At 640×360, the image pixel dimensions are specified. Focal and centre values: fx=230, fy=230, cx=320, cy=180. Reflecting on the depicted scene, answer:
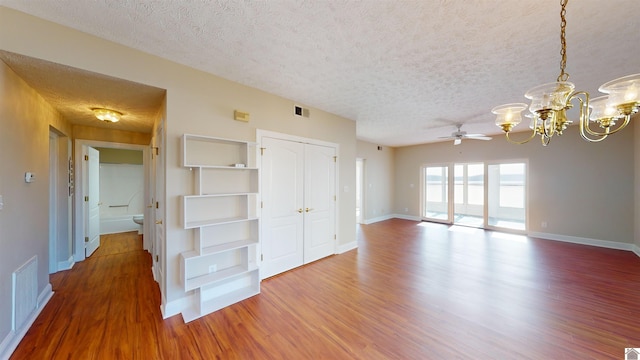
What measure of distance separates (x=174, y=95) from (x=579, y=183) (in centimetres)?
814

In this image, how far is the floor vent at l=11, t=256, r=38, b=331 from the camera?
2049 millimetres

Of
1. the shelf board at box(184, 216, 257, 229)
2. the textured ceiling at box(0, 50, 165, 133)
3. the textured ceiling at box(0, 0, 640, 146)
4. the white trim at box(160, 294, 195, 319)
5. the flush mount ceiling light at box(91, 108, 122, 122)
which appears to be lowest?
the white trim at box(160, 294, 195, 319)

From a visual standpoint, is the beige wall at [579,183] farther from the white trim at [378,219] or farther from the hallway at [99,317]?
the hallway at [99,317]

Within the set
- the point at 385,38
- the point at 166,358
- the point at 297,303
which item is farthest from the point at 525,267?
the point at 166,358

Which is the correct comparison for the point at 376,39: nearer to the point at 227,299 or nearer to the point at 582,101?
the point at 582,101

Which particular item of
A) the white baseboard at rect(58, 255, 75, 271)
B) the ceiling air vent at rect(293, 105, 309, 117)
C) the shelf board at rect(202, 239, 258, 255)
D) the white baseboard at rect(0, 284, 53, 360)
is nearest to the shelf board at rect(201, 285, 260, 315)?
the shelf board at rect(202, 239, 258, 255)

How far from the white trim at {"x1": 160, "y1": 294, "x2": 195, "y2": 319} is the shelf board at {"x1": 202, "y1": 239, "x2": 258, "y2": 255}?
555mm

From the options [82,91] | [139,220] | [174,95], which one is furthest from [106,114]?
[139,220]

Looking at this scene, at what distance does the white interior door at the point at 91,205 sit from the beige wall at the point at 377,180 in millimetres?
6328

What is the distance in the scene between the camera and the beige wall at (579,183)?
15.8 ft

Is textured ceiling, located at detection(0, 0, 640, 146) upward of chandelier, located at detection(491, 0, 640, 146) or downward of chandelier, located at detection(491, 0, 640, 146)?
upward

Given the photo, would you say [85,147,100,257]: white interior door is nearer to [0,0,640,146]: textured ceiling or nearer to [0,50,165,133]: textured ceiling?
[0,50,165,133]: textured ceiling

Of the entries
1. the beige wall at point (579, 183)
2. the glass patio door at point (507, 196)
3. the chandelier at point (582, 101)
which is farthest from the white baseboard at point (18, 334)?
the beige wall at point (579, 183)

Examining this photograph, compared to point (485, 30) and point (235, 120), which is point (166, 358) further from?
point (485, 30)
